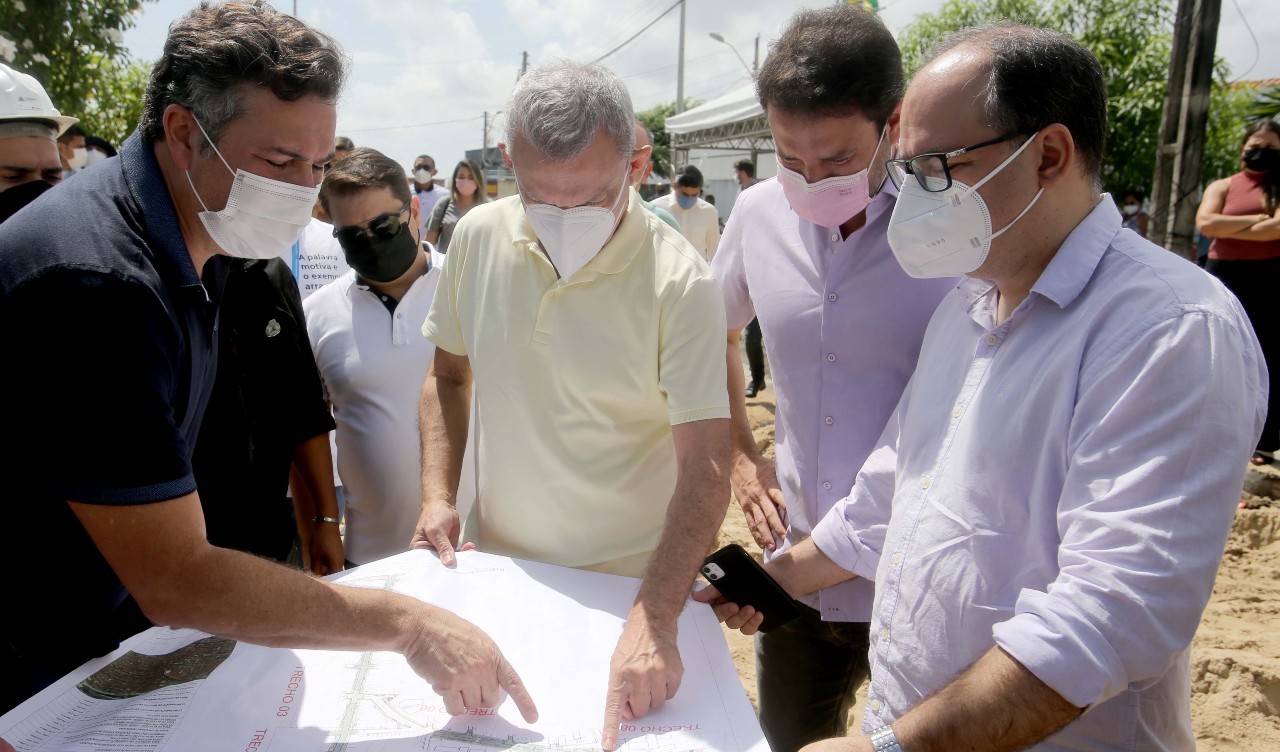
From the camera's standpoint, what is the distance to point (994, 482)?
130 centimetres

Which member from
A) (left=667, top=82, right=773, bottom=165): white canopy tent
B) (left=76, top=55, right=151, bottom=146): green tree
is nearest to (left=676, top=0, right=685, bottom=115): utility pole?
(left=667, top=82, right=773, bottom=165): white canopy tent

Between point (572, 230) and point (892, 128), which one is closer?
point (572, 230)

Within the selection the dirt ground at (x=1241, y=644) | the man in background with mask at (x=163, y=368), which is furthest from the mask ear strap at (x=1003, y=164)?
the dirt ground at (x=1241, y=644)

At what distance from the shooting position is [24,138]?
3.14m

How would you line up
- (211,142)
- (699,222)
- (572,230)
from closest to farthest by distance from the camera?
(211,142), (572,230), (699,222)

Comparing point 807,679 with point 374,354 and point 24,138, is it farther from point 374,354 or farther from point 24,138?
point 24,138

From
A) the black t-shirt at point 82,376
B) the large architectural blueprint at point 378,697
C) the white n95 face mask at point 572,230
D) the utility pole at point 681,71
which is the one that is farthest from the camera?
the utility pole at point 681,71

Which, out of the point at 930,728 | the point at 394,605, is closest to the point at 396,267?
the point at 394,605

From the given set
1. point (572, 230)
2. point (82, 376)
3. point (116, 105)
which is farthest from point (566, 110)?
point (116, 105)

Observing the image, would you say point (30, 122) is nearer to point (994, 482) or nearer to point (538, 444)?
point (538, 444)

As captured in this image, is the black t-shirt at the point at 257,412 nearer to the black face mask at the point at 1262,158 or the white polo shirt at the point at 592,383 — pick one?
the white polo shirt at the point at 592,383

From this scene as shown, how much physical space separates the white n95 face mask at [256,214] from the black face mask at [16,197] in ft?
5.58

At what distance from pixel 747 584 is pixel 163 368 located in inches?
46.2

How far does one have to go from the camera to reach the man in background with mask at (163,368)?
4.02ft
